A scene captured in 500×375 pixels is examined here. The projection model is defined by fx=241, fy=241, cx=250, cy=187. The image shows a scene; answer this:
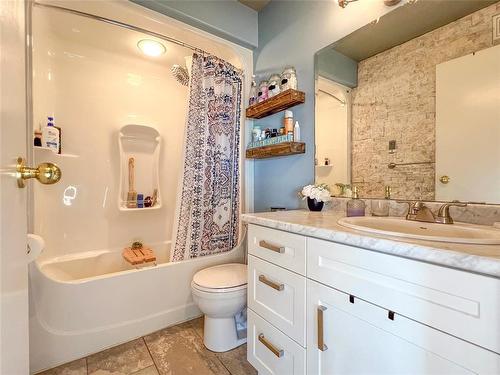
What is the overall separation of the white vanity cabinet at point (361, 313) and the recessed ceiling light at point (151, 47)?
190 cm

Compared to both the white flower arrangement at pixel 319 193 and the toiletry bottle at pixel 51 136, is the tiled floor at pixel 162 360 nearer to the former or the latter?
the white flower arrangement at pixel 319 193

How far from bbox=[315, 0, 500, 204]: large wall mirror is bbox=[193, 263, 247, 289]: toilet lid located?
80 cm

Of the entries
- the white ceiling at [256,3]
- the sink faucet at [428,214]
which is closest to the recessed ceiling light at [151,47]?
the white ceiling at [256,3]

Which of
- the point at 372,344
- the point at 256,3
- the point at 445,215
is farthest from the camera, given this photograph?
the point at 256,3

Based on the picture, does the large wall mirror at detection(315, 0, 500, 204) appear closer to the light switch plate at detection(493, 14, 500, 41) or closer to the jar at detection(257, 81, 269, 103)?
the light switch plate at detection(493, 14, 500, 41)

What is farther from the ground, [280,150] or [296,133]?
[296,133]

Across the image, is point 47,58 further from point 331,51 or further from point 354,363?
point 354,363

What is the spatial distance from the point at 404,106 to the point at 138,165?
7.34 feet

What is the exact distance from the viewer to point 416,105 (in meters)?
1.16

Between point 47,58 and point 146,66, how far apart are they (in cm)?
78

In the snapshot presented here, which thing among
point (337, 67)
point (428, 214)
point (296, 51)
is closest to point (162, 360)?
point (428, 214)

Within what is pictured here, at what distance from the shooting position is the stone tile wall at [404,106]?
3.37ft

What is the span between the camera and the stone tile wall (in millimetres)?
1028

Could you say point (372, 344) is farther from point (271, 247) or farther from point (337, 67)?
point (337, 67)
